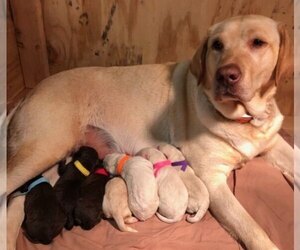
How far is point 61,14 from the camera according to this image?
8.74 feet

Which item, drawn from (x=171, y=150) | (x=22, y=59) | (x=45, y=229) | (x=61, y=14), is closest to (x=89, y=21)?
(x=61, y=14)

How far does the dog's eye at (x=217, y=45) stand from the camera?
6.13ft

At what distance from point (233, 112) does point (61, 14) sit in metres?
1.47

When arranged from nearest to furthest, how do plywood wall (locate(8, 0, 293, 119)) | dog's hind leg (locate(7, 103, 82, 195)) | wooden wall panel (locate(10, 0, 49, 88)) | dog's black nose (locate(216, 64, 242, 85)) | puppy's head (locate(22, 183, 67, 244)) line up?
dog's black nose (locate(216, 64, 242, 85)) < puppy's head (locate(22, 183, 67, 244)) < dog's hind leg (locate(7, 103, 82, 195)) < plywood wall (locate(8, 0, 293, 119)) < wooden wall panel (locate(10, 0, 49, 88))

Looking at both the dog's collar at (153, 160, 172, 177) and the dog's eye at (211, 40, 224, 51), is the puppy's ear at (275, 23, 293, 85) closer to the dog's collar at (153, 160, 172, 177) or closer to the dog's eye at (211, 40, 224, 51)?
the dog's eye at (211, 40, 224, 51)

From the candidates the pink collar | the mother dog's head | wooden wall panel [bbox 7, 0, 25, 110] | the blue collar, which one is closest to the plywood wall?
wooden wall panel [bbox 7, 0, 25, 110]

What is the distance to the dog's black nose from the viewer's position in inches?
66.1

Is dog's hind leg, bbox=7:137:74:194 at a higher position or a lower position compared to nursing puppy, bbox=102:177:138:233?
higher

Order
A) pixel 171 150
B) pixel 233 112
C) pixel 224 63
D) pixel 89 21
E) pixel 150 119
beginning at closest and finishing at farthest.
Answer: pixel 224 63 < pixel 233 112 < pixel 171 150 < pixel 150 119 < pixel 89 21

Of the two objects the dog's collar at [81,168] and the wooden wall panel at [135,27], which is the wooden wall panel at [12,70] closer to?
the wooden wall panel at [135,27]

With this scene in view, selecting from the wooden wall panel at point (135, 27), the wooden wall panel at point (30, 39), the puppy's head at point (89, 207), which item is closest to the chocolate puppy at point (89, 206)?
the puppy's head at point (89, 207)

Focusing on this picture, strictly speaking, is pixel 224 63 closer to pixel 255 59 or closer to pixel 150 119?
pixel 255 59

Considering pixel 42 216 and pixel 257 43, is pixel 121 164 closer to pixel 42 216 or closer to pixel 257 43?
pixel 42 216

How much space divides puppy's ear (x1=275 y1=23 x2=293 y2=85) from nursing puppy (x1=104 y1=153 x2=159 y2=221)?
0.80 m
